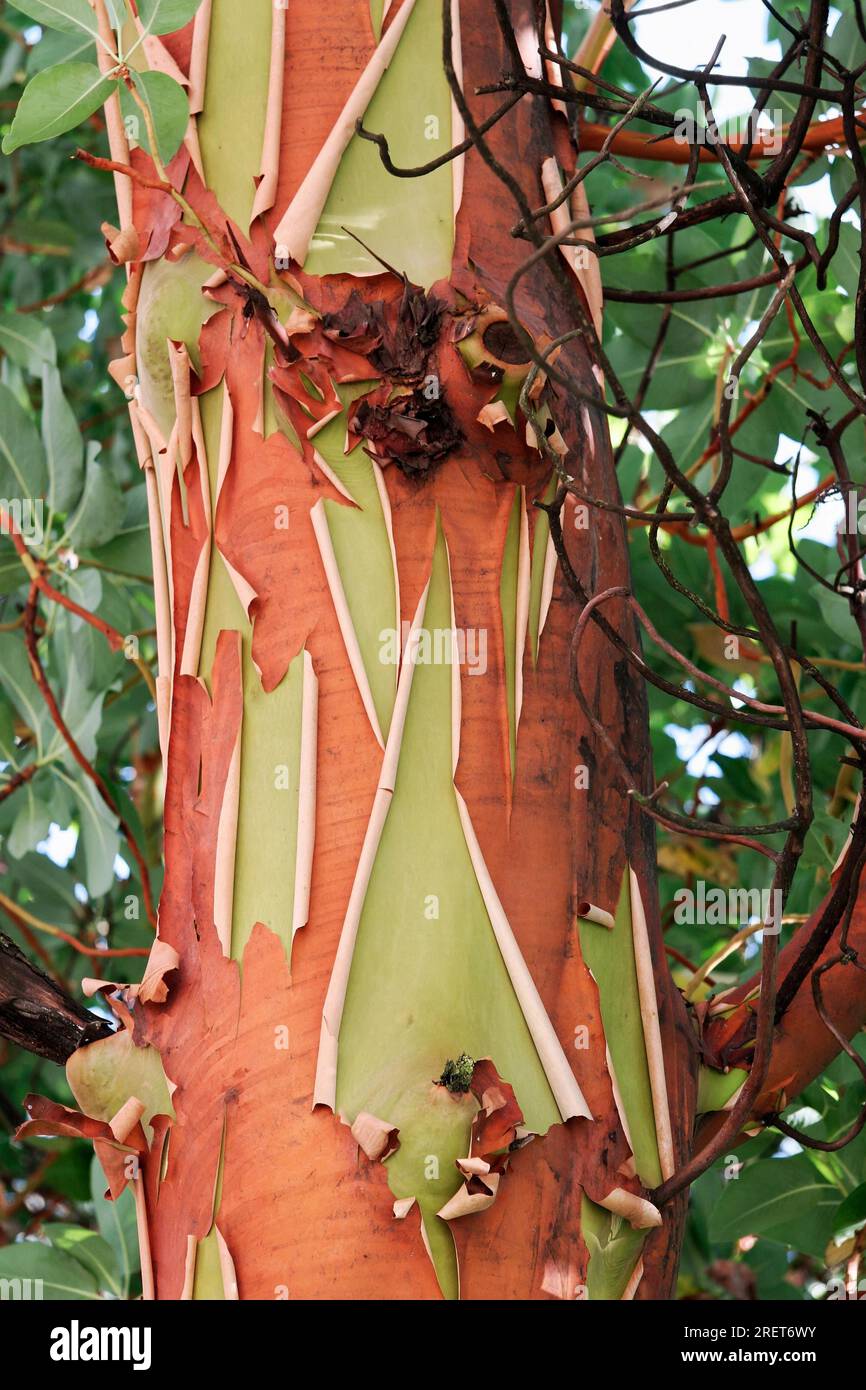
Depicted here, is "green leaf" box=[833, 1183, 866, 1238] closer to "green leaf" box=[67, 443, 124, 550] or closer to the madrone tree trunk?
the madrone tree trunk

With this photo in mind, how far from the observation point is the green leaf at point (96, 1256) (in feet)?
3.57

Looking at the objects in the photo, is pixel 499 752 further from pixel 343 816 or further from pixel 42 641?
pixel 42 641

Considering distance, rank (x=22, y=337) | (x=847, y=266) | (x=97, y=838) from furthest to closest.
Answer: (x=22, y=337), (x=97, y=838), (x=847, y=266)

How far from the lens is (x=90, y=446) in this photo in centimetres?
129

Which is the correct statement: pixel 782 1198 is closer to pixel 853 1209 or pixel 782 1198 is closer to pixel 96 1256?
pixel 853 1209

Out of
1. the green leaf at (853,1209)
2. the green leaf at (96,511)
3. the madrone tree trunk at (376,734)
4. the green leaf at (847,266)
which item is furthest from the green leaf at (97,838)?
the green leaf at (847,266)

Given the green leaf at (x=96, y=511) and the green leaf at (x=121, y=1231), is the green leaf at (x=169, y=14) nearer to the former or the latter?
the green leaf at (x=96, y=511)

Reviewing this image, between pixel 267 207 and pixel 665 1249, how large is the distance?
1.81ft

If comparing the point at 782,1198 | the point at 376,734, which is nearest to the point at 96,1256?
the point at 782,1198

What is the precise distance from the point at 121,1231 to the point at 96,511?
64 cm

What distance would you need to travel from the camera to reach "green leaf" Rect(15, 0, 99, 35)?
2.24 ft

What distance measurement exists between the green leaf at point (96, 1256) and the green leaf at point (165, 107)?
2.71ft

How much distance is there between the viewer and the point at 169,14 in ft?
2.21

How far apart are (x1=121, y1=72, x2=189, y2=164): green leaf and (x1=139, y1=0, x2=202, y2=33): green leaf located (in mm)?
27
